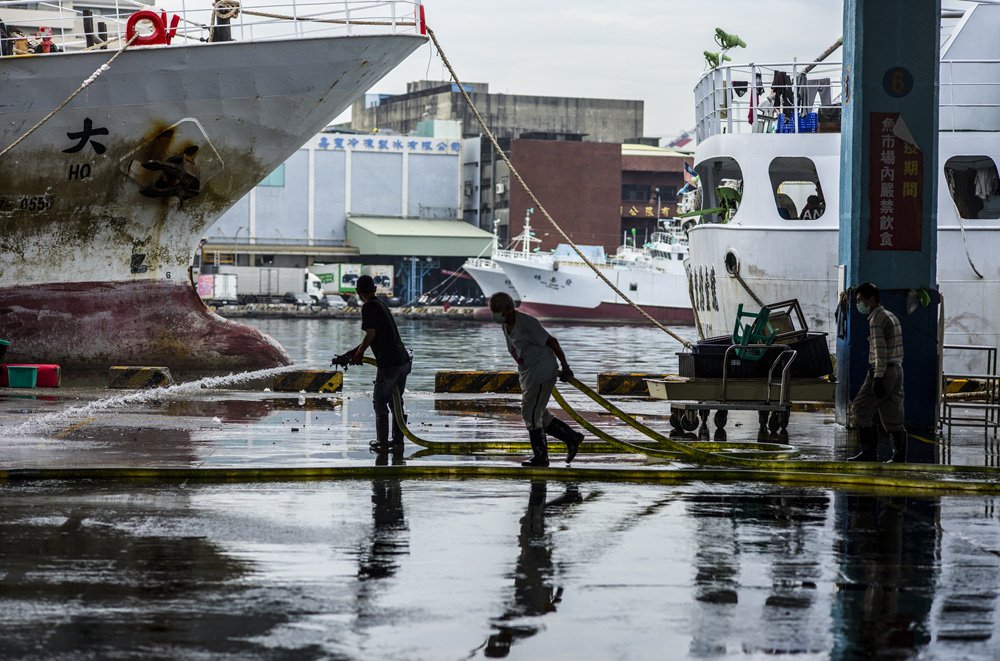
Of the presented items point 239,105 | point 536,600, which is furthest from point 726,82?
point 536,600

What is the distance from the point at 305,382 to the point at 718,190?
8887 millimetres

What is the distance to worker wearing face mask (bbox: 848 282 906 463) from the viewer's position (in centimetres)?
1279

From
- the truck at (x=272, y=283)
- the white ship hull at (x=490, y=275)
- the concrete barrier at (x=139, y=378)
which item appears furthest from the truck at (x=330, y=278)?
the concrete barrier at (x=139, y=378)

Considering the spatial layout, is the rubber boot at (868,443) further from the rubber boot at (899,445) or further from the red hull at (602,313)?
the red hull at (602,313)

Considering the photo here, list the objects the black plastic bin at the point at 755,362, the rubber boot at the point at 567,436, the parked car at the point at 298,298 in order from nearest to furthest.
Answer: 1. the rubber boot at the point at 567,436
2. the black plastic bin at the point at 755,362
3. the parked car at the point at 298,298

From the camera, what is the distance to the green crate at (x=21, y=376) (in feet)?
69.1

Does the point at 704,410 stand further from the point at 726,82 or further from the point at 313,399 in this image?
the point at 726,82

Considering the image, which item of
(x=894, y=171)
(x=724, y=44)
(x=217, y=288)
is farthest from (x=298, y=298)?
(x=894, y=171)

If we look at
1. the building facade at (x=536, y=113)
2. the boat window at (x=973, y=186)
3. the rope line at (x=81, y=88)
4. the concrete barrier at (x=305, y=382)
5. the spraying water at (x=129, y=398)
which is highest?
the building facade at (x=536, y=113)

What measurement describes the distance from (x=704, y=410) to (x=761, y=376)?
74 centimetres

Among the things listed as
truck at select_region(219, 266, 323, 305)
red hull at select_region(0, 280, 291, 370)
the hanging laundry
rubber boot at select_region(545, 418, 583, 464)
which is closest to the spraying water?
red hull at select_region(0, 280, 291, 370)

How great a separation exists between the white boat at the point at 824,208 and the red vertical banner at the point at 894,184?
23.4 feet

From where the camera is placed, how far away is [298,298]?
93500 millimetres

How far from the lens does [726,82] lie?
26.0 m
